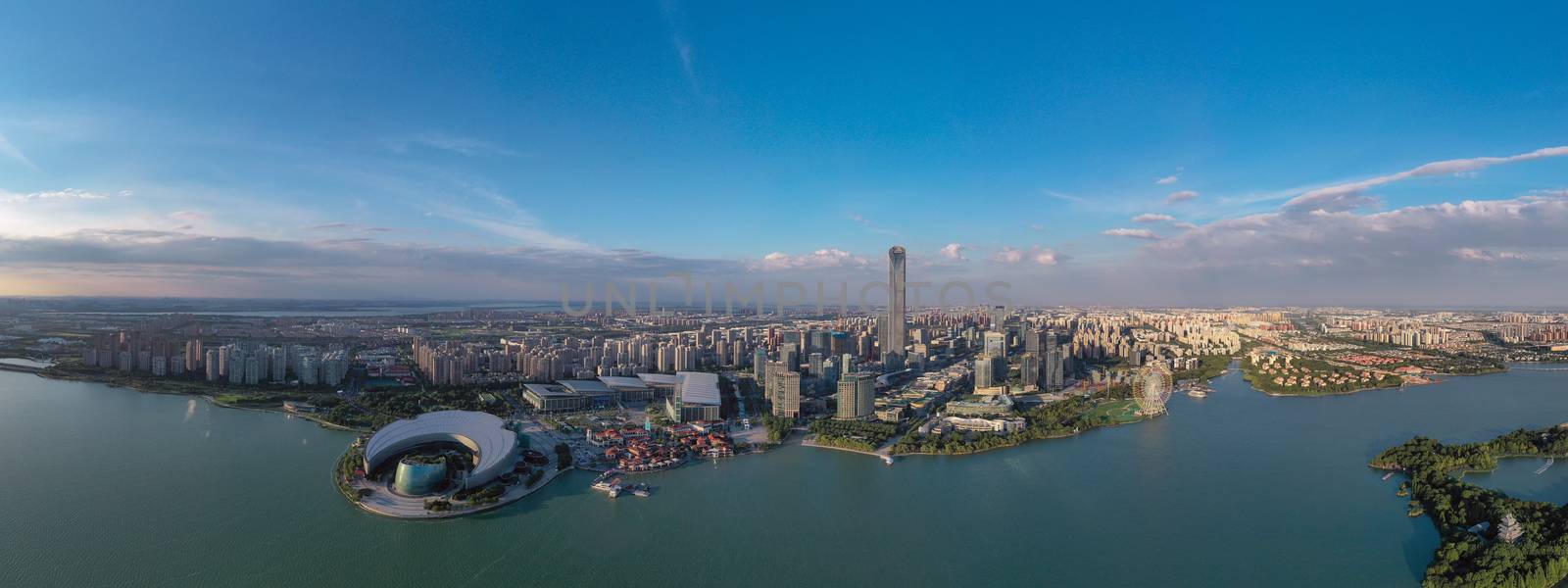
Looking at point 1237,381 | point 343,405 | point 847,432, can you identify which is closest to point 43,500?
point 343,405

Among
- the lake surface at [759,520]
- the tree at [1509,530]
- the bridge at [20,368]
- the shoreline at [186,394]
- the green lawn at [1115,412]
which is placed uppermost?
the bridge at [20,368]

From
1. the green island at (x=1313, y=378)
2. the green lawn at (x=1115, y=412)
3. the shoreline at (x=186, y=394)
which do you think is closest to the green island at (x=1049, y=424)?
the green lawn at (x=1115, y=412)

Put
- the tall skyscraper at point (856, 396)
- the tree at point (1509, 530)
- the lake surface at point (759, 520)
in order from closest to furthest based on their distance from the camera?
the lake surface at point (759, 520) → the tree at point (1509, 530) → the tall skyscraper at point (856, 396)

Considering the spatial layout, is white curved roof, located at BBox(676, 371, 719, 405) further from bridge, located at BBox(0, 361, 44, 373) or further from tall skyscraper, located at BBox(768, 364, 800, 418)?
bridge, located at BBox(0, 361, 44, 373)

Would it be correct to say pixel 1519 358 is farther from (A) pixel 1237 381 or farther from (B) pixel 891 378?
(B) pixel 891 378

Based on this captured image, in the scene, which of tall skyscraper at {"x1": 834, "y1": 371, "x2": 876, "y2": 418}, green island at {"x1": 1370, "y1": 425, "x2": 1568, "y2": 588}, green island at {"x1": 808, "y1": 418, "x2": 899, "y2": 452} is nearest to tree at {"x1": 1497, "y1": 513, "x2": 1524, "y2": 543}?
green island at {"x1": 1370, "y1": 425, "x2": 1568, "y2": 588}

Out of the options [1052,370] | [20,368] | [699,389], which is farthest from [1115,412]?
[20,368]

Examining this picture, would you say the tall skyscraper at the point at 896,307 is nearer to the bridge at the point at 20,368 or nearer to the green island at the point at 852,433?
the green island at the point at 852,433

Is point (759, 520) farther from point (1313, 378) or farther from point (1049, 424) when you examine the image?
point (1313, 378)
